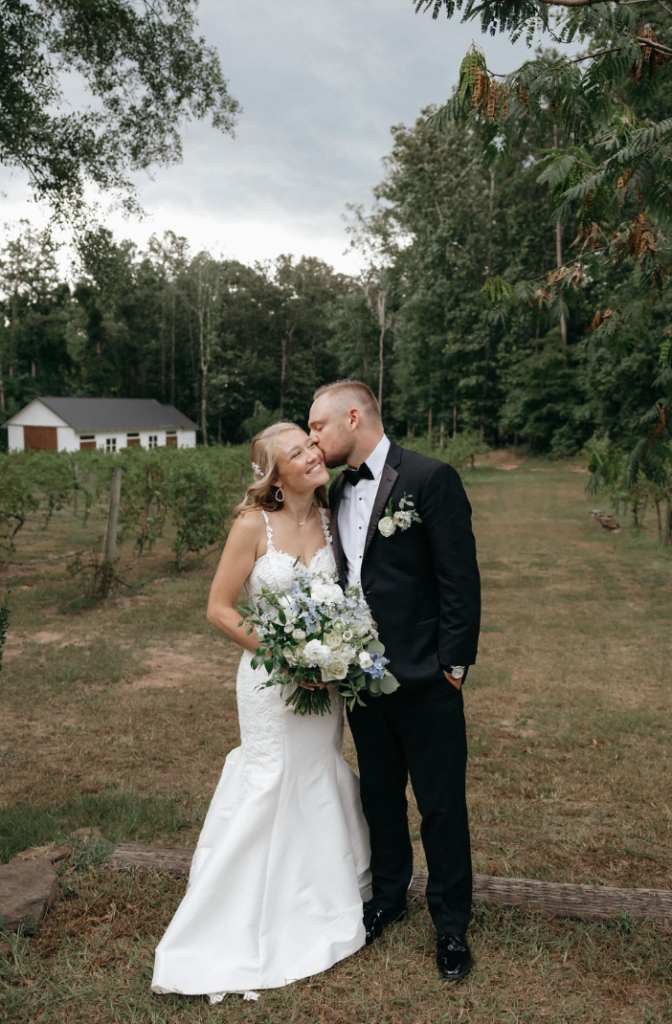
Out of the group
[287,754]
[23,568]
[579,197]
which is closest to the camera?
[287,754]

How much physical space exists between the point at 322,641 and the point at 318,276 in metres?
58.7

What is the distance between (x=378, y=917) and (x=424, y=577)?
1.51 m

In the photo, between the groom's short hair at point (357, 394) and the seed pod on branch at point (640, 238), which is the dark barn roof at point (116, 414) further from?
the groom's short hair at point (357, 394)

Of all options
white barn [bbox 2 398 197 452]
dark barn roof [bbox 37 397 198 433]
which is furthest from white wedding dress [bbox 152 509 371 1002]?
dark barn roof [bbox 37 397 198 433]

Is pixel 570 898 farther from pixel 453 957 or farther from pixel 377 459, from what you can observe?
pixel 377 459

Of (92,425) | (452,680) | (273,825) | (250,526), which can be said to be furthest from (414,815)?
(92,425)

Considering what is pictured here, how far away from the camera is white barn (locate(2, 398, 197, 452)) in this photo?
1714 inches

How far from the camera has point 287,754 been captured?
3.18m

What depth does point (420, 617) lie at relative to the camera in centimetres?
304

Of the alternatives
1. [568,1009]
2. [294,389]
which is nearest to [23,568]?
[568,1009]

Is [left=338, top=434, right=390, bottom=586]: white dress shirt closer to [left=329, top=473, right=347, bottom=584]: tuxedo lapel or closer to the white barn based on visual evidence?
[left=329, top=473, right=347, bottom=584]: tuxedo lapel

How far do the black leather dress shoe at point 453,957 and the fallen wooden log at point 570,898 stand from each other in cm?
41

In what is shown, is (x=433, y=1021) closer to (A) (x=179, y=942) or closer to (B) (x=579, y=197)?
(A) (x=179, y=942)

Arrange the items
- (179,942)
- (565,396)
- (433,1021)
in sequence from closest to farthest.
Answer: (433,1021) → (179,942) → (565,396)
